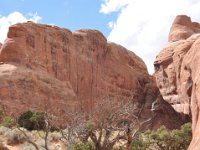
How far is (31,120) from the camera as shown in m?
40.2

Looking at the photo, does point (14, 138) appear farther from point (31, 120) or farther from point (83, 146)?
point (31, 120)

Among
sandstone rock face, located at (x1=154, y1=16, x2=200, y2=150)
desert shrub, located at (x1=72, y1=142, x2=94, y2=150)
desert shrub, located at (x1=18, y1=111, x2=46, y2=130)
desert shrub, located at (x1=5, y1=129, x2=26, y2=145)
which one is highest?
sandstone rock face, located at (x1=154, y1=16, x2=200, y2=150)

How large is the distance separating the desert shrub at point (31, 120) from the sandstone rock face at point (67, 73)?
261cm

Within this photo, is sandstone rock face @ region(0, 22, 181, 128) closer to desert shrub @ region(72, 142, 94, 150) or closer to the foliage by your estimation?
the foliage

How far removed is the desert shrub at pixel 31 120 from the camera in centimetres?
3959

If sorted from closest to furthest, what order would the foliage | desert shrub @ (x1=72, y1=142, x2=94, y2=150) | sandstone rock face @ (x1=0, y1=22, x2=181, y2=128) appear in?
desert shrub @ (x1=72, y1=142, x2=94, y2=150) → the foliage → sandstone rock face @ (x1=0, y1=22, x2=181, y2=128)

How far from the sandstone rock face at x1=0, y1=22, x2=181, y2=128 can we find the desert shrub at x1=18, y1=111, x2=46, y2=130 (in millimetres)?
2614

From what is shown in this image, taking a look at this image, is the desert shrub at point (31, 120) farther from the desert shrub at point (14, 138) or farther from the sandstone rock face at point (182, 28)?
the sandstone rock face at point (182, 28)

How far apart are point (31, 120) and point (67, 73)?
19969mm

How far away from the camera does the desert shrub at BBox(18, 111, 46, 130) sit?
3959cm

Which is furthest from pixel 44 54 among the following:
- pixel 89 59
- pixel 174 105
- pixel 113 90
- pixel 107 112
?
pixel 107 112

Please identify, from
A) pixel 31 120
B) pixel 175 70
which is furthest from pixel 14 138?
pixel 175 70

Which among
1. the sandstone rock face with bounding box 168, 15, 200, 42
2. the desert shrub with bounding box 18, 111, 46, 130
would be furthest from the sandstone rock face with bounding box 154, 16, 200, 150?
the desert shrub with bounding box 18, 111, 46, 130

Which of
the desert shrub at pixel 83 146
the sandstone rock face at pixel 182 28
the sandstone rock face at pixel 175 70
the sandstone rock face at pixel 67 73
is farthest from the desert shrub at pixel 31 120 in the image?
the sandstone rock face at pixel 182 28
